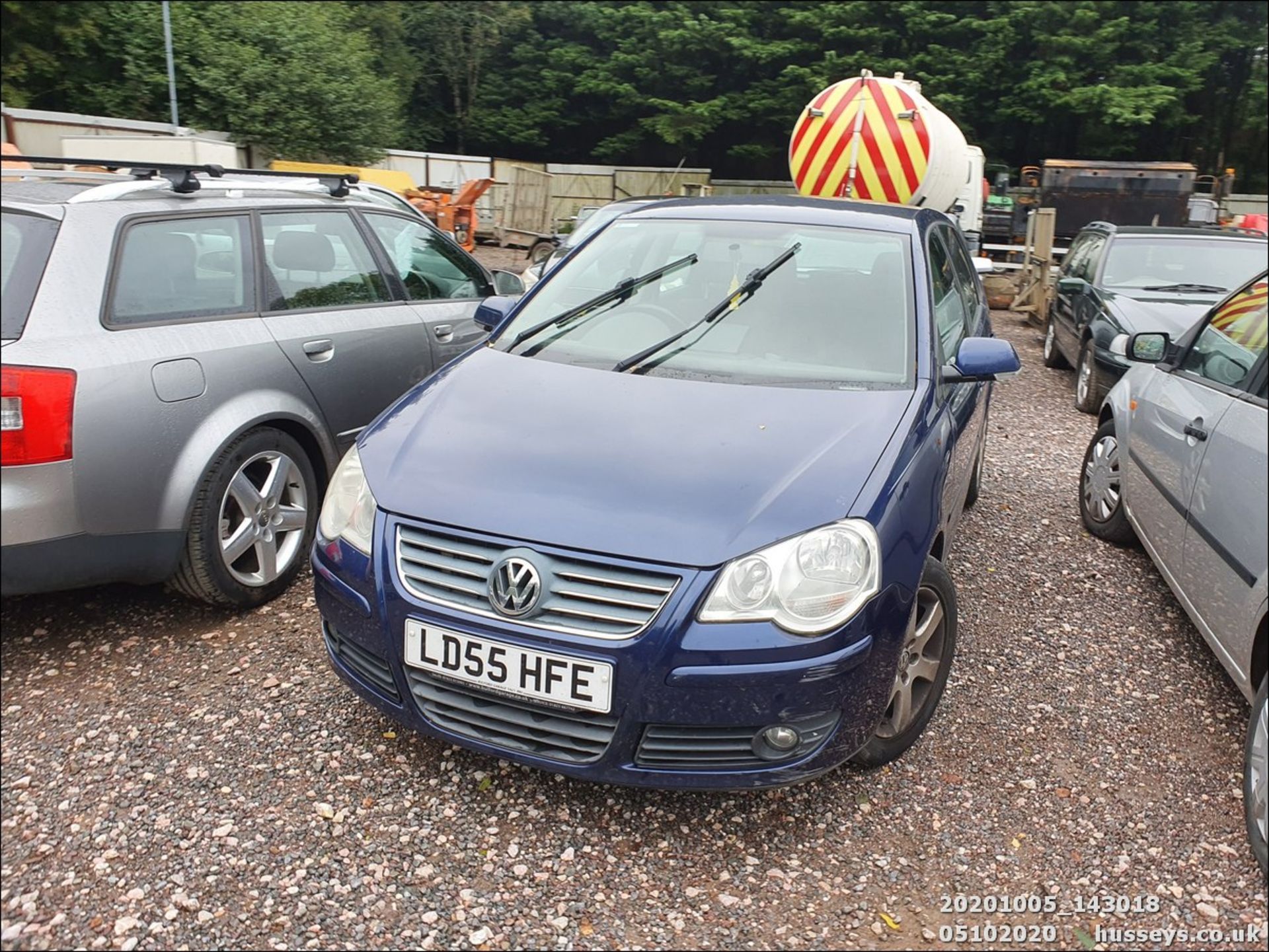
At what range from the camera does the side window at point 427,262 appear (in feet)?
15.3

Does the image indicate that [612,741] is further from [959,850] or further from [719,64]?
[719,64]

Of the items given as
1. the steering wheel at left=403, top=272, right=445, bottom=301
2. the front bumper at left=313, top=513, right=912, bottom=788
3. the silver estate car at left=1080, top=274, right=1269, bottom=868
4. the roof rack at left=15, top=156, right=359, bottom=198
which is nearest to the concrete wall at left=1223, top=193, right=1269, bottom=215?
the silver estate car at left=1080, top=274, right=1269, bottom=868

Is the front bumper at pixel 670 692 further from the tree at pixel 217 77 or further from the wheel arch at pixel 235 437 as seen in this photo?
the tree at pixel 217 77

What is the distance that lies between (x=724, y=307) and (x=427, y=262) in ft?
6.75

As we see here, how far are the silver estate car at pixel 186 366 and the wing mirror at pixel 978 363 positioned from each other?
244 centimetres

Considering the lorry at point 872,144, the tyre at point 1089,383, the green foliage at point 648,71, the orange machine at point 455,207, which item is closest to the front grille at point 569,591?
the tyre at point 1089,383

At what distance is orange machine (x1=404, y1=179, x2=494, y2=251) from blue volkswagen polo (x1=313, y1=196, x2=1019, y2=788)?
13.8 meters

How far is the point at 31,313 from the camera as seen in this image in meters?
2.91

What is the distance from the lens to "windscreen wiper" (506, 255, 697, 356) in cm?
358

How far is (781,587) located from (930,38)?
3222 cm

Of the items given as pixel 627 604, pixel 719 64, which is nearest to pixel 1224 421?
pixel 627 604

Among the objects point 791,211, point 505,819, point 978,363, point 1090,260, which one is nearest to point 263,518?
point 505,819

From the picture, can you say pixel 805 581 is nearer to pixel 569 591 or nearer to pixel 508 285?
pixel 569 591

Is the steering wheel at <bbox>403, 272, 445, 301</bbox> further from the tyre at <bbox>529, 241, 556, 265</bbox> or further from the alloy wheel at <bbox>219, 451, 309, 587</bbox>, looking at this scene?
the tyre at <bbox>529, 241, 556, 265</bbox>
